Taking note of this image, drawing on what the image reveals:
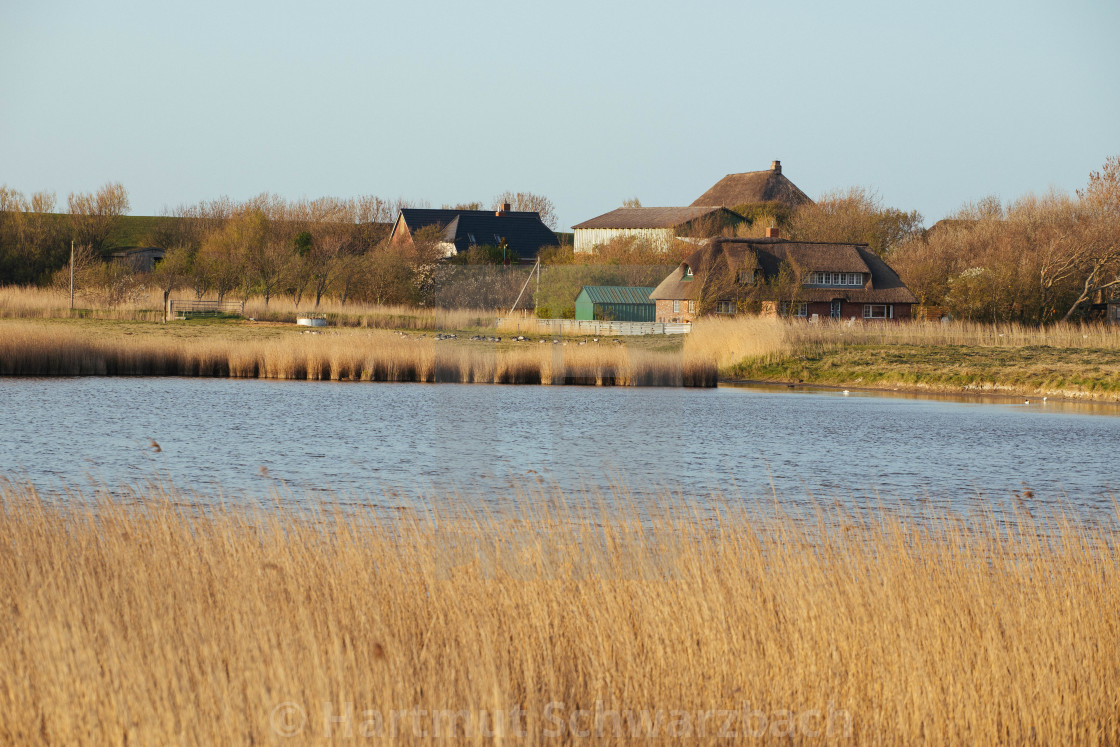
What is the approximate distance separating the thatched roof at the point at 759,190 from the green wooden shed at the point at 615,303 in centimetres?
6904

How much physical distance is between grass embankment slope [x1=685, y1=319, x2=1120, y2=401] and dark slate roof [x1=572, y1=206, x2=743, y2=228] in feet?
130

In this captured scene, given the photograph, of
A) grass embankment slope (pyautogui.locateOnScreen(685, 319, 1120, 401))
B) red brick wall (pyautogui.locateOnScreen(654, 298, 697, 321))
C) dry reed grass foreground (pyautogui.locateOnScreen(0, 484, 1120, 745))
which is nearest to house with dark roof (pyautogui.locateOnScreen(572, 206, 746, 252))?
grass embankment slope (pyautogui.locateOnScreen(685, 319, 1120, 401))

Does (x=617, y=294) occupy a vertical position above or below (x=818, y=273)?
below

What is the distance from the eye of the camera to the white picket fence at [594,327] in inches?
737

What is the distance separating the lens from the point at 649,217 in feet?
285

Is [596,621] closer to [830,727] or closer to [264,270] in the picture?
[830,727]

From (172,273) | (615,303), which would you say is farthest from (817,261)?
(615,303)

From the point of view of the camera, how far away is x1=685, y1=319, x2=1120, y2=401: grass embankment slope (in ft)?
100

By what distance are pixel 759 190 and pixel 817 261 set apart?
37874 mm

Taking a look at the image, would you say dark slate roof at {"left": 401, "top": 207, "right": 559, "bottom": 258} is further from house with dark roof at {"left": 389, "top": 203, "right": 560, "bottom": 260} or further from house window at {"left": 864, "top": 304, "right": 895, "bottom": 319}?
house window at {"left": 864, "top": 304, "right": 895, "bottom": 319}

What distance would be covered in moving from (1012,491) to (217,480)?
927cm

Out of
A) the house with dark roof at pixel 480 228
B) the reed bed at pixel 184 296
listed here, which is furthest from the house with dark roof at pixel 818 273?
the house with dark roof at pixel 480 228

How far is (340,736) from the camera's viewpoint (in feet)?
13.9

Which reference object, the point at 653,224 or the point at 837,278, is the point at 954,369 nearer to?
the point at 837,278
